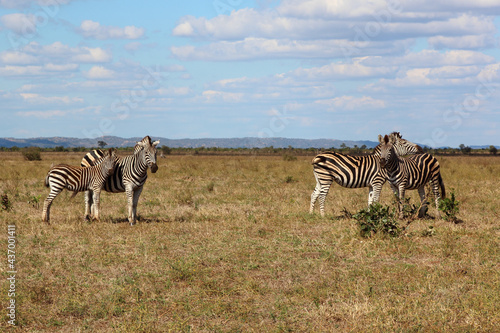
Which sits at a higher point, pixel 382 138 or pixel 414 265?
pixel 382 138

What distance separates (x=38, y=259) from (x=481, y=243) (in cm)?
927

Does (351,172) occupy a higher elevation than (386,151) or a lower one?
lower

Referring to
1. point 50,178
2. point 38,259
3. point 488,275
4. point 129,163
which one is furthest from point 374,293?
point 50,178

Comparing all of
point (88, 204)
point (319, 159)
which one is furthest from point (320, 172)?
point (88, 204)

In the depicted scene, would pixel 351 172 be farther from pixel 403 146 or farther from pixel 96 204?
pixel 96 204

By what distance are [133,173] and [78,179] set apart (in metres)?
1.45

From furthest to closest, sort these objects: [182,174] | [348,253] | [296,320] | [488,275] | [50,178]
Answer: [182,174] → [50,178] → [348,253] → [488,275] → [296,320]

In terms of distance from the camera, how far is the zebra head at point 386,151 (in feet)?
44.3

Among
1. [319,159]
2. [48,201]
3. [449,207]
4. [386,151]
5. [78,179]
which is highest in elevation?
[386,151]

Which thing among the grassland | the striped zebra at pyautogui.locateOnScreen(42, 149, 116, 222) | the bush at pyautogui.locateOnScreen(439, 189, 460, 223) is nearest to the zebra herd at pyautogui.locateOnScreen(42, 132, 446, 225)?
the striped zebra at pyautogui.locateOnScreen(42, 149, 116, 222)

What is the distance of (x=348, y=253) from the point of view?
33.4 ft

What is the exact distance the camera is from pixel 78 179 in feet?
43.0

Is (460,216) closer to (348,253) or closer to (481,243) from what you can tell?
(481,243)

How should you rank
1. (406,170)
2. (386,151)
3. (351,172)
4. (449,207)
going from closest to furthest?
(449,207), (386,151), (406,170), (351,172)
